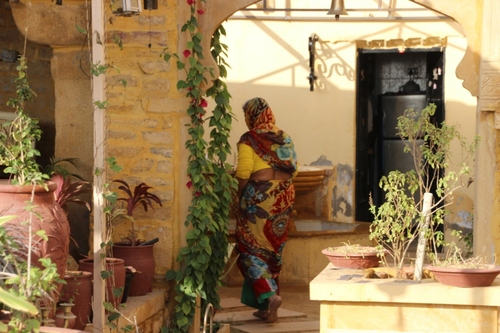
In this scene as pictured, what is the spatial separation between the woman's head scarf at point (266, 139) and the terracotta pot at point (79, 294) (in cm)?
280

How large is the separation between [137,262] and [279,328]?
1.82m

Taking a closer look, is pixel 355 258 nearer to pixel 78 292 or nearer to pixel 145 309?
pixel 145 309

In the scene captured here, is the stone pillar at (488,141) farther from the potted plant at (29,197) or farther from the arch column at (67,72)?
the potted plant at (29,197)

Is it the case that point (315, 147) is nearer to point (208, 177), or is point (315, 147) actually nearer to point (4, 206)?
point (208, 177)

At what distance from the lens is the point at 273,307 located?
796 centimetres

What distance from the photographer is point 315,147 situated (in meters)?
11.8

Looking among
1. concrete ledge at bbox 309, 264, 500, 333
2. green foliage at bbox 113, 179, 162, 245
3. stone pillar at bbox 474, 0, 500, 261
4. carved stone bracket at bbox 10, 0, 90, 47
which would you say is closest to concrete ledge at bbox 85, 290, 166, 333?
green foliage at bbox 113, 179, 162, 245

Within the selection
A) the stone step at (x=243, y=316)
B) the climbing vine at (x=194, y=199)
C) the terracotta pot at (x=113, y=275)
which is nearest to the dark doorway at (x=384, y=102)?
the stone step at (x=243, y=316)

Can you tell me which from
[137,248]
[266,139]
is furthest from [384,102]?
[137,248]

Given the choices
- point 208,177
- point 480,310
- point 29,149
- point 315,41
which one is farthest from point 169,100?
point 315,41

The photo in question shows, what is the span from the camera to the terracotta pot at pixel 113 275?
5594 mm

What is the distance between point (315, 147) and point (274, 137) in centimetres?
372

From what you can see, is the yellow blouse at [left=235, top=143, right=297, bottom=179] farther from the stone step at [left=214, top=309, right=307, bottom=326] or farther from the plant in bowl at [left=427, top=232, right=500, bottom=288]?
the plant in bowl at [left=427, top=232, right=500, bottom=288]

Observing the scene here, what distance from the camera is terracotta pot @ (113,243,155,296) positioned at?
645 cm
